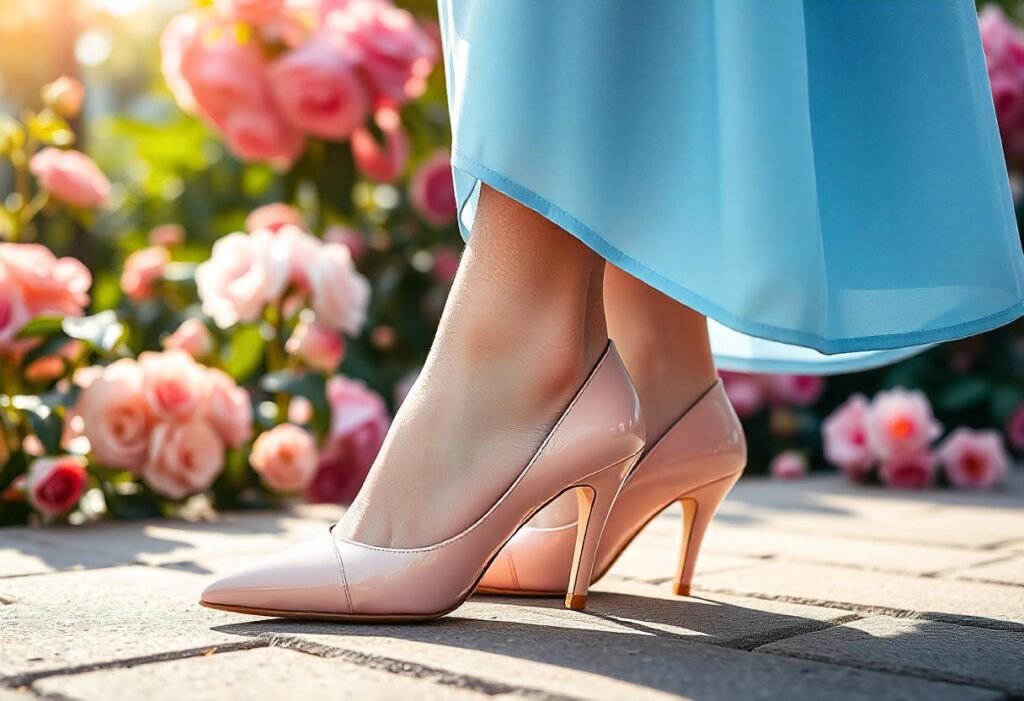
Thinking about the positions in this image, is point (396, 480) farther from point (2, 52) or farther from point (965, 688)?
A: point (2, 52)

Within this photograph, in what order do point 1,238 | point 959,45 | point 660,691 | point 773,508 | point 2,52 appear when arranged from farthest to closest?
point 2,52 < point 1,238 < point 773,508 < point 959,45 < point 660,691

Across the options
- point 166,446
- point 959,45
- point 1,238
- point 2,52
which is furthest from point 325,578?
point 2,52

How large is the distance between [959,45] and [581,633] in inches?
25.9

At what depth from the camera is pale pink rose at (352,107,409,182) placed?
9.25 ft

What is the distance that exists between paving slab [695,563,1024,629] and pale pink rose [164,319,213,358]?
45.0 inches

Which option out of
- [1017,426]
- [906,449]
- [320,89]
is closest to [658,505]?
[906,449]

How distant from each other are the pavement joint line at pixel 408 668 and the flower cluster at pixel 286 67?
1.80 meters

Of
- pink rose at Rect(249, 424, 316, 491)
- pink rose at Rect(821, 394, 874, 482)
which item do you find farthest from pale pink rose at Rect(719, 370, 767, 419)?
pink rose at Rect(249, 424, 316, 491)

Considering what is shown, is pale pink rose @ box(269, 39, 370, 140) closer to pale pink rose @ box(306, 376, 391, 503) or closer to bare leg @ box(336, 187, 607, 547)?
pale pink rose @ box(306, 376, 391, 503)

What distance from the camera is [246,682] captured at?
765mm

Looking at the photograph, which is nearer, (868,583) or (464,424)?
(464,424)

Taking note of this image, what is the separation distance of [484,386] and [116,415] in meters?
0.98

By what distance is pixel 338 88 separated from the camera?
100 inches

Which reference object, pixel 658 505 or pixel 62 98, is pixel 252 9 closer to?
pixel 62 98
